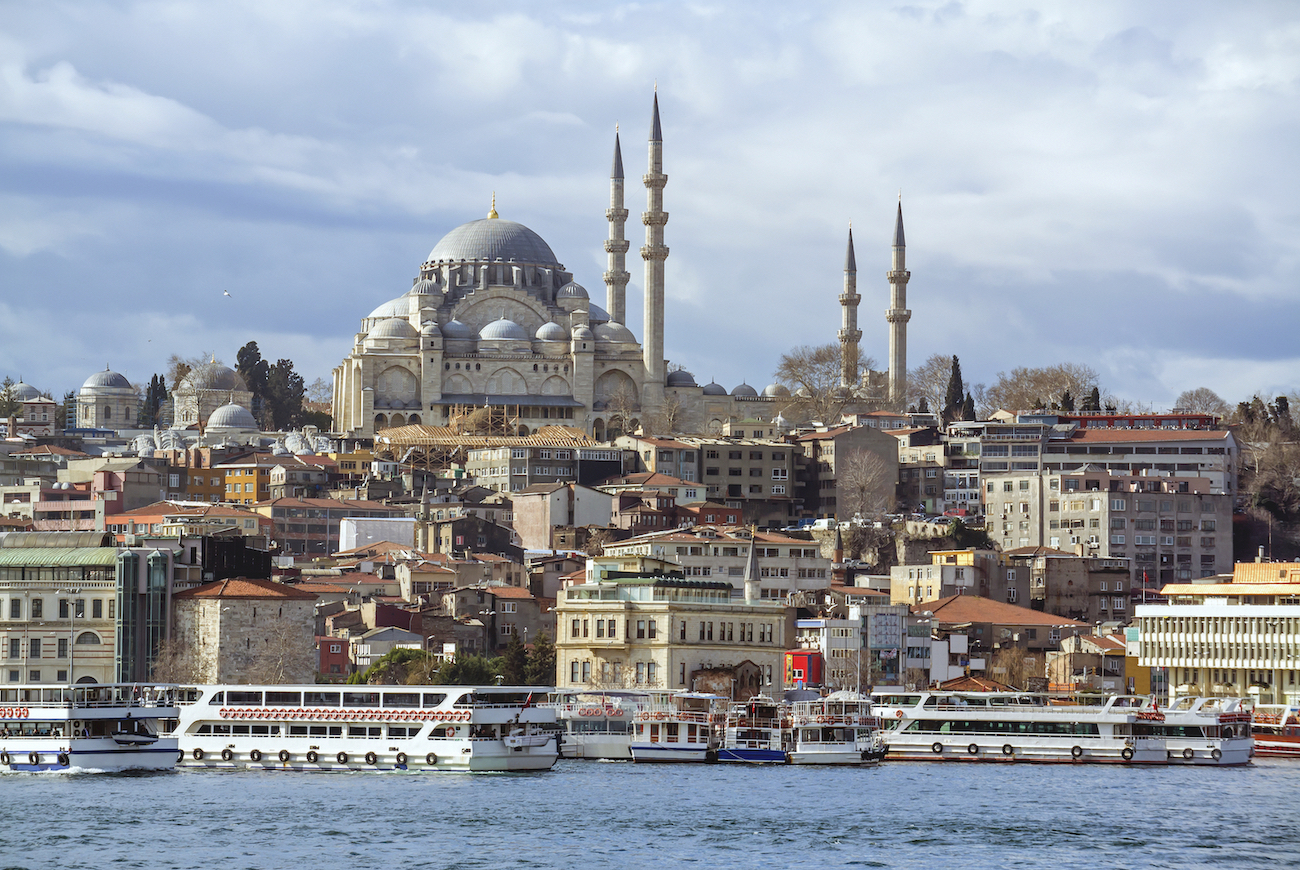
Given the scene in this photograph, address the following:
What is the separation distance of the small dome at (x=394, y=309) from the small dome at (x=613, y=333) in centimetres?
1033

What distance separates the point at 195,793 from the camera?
4500 centimetres

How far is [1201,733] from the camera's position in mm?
54562

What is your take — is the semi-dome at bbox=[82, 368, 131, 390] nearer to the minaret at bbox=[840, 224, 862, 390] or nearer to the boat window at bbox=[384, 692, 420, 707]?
the minaret at bbox=[840, 224, 862, 390]

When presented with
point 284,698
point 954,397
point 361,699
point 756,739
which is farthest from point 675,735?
point 954,397

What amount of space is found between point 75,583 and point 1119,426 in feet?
171

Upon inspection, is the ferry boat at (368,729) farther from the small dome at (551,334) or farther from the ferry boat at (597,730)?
the small dome at (551,334)

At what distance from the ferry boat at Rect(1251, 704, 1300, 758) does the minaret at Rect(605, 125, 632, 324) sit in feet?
223

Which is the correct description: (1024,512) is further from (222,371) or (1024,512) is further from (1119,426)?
(222,371)

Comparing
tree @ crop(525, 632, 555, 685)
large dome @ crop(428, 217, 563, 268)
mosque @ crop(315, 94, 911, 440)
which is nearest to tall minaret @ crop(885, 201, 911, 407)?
mosque @ crop(315, 94, 911, 440)

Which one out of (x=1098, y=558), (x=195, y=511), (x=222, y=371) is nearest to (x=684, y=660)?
(x=1098, y=558)

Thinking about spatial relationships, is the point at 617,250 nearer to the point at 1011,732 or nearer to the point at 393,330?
the point at 393,330

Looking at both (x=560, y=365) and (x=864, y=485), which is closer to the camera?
(x=864, y=485)

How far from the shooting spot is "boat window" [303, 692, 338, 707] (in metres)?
50.2

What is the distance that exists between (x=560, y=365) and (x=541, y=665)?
60307 mm
